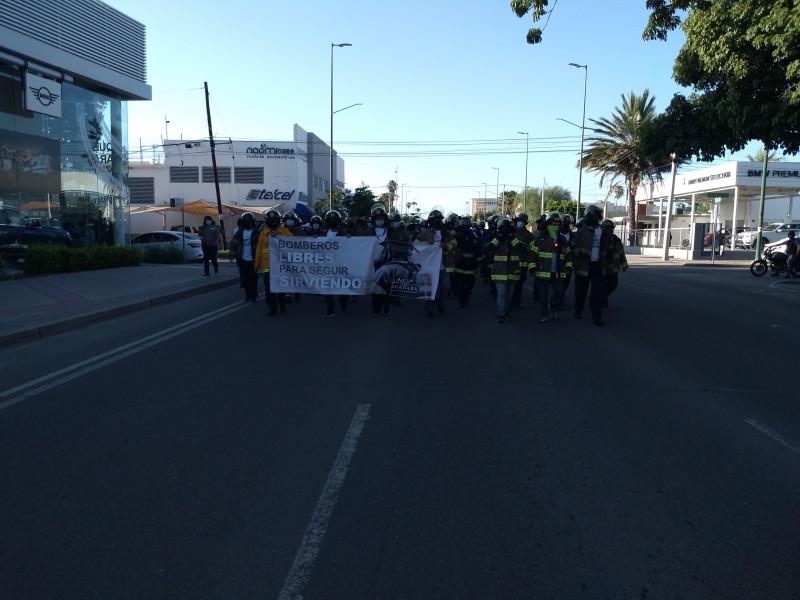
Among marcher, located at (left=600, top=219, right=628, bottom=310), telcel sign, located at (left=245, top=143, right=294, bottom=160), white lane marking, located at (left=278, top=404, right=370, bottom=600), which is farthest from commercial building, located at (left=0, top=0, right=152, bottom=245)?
telcel sign, located at (left=245, top=143, right=294, bottom=160)

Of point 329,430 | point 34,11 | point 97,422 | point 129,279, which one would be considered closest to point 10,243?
point 129,279

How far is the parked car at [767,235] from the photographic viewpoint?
4381 centimetres

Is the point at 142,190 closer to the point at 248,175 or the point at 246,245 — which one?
the point at 248,175

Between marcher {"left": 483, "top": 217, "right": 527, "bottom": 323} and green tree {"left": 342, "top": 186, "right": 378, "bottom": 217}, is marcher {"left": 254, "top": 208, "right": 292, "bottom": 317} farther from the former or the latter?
green tree {"left": 342, "top": 186, "right": 378, "bottom": 217}

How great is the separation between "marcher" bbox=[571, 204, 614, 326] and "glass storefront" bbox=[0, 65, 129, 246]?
60.2ft

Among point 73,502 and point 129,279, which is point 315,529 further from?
point 129,279

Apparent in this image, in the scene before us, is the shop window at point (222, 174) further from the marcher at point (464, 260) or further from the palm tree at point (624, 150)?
the marcher at point (464, 260)

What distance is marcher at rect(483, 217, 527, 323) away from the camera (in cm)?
1177

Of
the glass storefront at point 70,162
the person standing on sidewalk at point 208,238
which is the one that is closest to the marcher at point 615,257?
the person standing on sidewalk at point 208,238

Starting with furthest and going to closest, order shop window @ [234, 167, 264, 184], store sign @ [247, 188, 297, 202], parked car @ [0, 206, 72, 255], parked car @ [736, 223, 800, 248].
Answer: shop window @ [234, 167, 264, 184], store sign @ [247, 188, 297, 202], parked car @ [736, 223, 800, 248], parked car @ [0, 206, 72, 255]

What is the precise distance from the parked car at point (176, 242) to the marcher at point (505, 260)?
18.7 meters

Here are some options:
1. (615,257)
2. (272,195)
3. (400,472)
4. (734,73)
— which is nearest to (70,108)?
(615,257)

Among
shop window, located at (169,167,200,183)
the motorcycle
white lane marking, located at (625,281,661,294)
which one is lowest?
white lane marking, located at (625,281,661,294)

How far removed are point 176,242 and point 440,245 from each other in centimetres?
2002
